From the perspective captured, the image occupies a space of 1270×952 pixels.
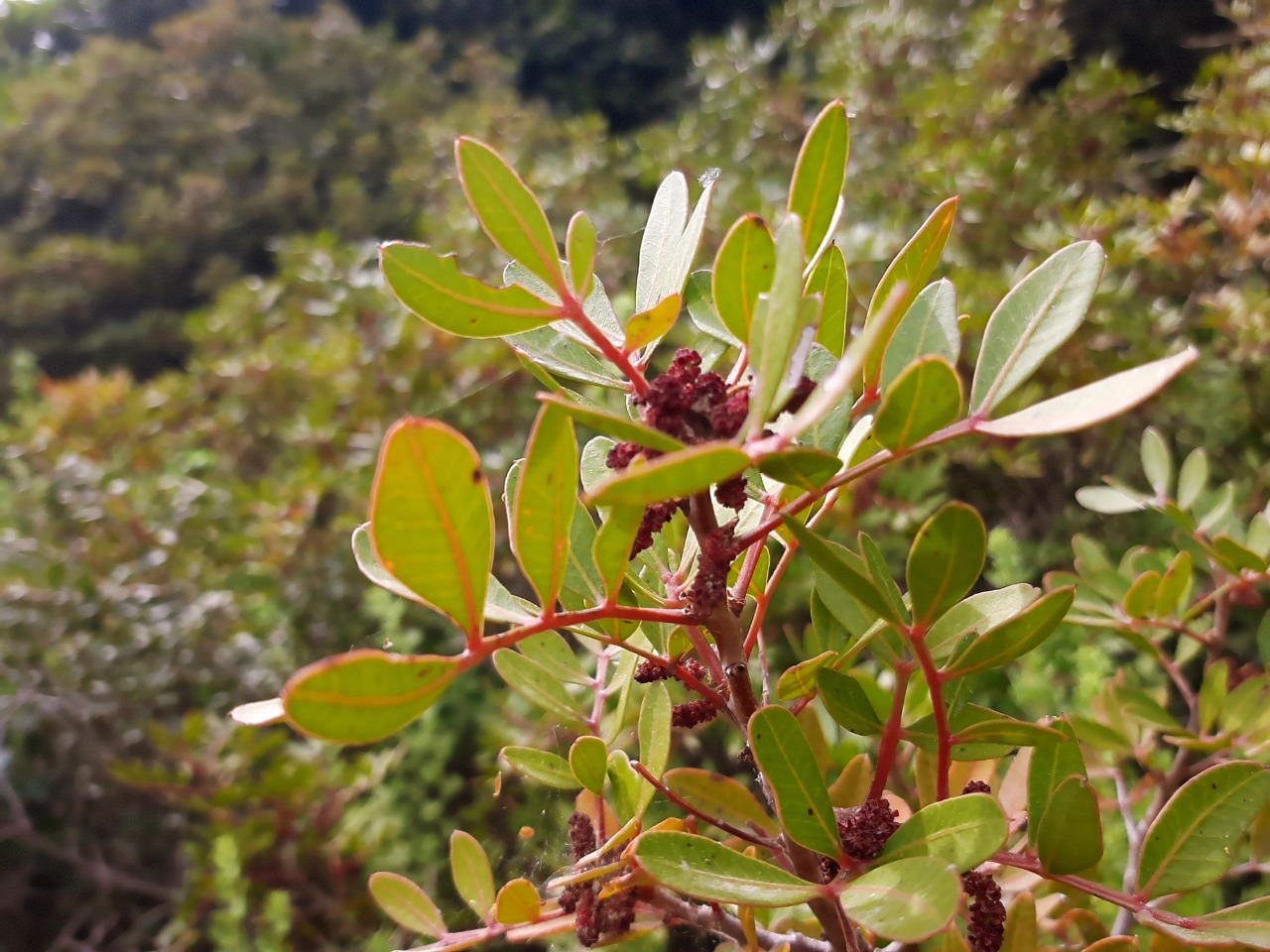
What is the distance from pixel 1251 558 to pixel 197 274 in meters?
5.64

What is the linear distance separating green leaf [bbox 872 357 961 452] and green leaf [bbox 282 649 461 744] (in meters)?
0.15

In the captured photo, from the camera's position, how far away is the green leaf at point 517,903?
1.07 ft

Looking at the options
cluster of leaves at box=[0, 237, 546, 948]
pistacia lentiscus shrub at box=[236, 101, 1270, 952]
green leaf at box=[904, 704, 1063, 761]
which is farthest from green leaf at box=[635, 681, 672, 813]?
cluster of leaves at box=[0, 237, 546, 948]

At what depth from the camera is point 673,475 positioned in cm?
18

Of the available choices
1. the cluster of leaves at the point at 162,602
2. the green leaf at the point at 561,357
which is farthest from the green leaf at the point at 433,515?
the cluster of leaves at the point at 162,602

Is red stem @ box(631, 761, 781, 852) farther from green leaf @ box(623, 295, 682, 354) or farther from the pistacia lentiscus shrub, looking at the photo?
green leaf @ box(623, 295, 682, 354)

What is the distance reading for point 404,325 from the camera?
68.4 inches

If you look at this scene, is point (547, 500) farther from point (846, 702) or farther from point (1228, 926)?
point (1228, 926)

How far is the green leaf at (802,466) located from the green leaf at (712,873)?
0.13 m

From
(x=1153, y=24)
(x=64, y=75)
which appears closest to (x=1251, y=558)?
(x=1153, y=24)

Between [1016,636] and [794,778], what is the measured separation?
0.09 m

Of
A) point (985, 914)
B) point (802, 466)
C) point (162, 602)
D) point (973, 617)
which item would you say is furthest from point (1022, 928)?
point (162, 602)

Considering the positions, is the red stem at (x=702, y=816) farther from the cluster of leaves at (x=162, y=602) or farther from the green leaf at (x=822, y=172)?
the cluster of leaves at (x=162, y=602)

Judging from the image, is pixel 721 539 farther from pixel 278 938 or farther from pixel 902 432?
pixel 278 938
